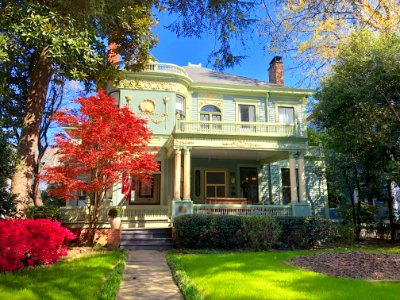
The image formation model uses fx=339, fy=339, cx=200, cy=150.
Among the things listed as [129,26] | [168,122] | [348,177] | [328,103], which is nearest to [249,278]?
[129,26]

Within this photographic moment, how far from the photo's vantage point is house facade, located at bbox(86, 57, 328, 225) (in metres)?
16.3

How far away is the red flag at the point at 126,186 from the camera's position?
1396 centimetres

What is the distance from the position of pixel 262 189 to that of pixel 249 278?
44.3ft

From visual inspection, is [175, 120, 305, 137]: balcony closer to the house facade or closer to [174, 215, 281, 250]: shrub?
the house facade

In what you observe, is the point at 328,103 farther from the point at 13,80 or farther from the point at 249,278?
the point at 13,80

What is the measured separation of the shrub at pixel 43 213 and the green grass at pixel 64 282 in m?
4.16

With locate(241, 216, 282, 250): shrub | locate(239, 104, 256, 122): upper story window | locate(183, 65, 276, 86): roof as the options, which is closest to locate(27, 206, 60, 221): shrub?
locate(241, 216, 282, 250): shrub

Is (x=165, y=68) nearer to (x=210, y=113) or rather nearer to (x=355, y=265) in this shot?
(x=210, y=113)

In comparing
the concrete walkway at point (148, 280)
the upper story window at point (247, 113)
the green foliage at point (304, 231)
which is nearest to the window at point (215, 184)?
the upper story window at point (247, 113)

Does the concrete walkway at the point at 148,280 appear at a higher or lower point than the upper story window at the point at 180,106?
lower

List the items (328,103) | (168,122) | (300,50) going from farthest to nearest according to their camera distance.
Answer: (300,50) → (168,122) → (328,103)

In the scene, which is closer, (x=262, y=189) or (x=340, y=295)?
(x=340, y=295)

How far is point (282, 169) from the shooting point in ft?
68.9

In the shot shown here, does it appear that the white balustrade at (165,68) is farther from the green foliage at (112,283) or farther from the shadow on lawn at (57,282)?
the shadow on lawn at (57,282)
